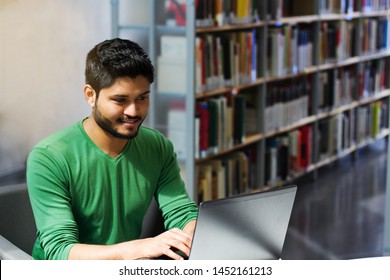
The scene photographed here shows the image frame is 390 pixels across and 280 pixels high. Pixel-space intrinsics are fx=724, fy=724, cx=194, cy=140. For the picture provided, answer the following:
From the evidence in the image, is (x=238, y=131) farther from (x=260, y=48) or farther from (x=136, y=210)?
(x=136, y=210)

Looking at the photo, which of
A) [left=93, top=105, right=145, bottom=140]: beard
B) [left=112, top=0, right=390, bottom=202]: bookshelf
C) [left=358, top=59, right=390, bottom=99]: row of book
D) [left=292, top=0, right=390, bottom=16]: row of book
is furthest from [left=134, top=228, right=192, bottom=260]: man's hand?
[left=358, top=59, right=390, bottom=99]: row of book

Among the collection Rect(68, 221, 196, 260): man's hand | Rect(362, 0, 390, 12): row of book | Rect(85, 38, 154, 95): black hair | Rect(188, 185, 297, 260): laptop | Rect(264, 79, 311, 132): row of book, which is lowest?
Rect(264, 79, 311, 132): row of book

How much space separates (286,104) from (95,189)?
3.79 meters

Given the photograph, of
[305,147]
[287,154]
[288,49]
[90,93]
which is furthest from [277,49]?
[90,93]

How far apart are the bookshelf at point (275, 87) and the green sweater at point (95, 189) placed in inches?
81.3

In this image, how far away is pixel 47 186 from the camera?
1803 mm

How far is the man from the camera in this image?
179cm

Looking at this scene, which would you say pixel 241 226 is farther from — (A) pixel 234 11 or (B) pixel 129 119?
(A) pixel 234 11

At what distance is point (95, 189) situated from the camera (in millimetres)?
1903

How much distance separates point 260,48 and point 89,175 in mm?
3409

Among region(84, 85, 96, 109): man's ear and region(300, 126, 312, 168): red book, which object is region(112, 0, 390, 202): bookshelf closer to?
region(300, 126, 312, 168): red book

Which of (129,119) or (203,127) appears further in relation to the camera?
(203,127)

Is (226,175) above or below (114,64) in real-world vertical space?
below
